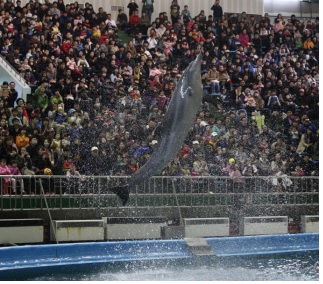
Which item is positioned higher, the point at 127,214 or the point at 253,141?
the point at 253,141

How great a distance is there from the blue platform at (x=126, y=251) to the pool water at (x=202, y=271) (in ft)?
0.78

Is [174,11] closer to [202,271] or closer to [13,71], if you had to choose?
[13,71]

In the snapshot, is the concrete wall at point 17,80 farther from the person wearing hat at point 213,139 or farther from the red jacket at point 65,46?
the person wearing hat at point 213,139

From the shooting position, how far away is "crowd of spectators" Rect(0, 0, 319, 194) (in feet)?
58.6

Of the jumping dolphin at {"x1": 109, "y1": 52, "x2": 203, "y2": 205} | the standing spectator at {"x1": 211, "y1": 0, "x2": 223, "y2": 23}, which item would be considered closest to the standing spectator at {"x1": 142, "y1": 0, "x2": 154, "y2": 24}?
the standing spectator at {"x1": 211, "y1": 0, "x2": 223, "y2": 23}

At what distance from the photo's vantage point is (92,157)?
17.7 metres

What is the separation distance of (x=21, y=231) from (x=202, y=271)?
417 centimetres

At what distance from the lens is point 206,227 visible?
54.6 feet

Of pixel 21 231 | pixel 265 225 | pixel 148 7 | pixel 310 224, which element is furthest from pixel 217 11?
pixel 21 231

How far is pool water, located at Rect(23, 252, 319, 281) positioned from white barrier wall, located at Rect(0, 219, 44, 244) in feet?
7.83

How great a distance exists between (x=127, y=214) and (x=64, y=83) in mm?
4966

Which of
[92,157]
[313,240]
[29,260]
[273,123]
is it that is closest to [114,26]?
[273,123]

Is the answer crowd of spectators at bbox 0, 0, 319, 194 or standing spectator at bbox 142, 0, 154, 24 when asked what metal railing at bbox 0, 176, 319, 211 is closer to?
crowd of spectators at bbox 0, 0, 319, 194

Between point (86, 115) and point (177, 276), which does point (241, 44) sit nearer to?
point (86, 115)
